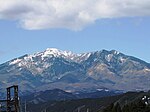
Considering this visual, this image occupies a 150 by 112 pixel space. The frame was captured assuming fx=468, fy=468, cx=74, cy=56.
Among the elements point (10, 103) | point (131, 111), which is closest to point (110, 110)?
point (131, 111)

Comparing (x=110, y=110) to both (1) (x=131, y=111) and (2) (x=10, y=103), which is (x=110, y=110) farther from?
(2) (x=10, y=103)

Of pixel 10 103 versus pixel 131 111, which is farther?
pixel 131 111

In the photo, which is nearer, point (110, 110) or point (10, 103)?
point (10, 103)

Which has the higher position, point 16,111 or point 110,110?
point 110,110

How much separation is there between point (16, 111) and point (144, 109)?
77.3 metres

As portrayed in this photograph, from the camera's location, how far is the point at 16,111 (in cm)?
6362

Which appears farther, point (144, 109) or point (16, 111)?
point (144, 109)

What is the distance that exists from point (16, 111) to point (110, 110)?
76350 millimetres

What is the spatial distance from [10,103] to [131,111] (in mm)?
74351

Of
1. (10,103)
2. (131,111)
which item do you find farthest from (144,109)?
(10,103)

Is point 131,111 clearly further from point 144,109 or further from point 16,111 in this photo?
point 16,111

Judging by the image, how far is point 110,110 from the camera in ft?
450

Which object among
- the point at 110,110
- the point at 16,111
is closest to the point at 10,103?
the point at 16,111

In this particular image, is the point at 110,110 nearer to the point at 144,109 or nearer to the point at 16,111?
the point at 144,109
